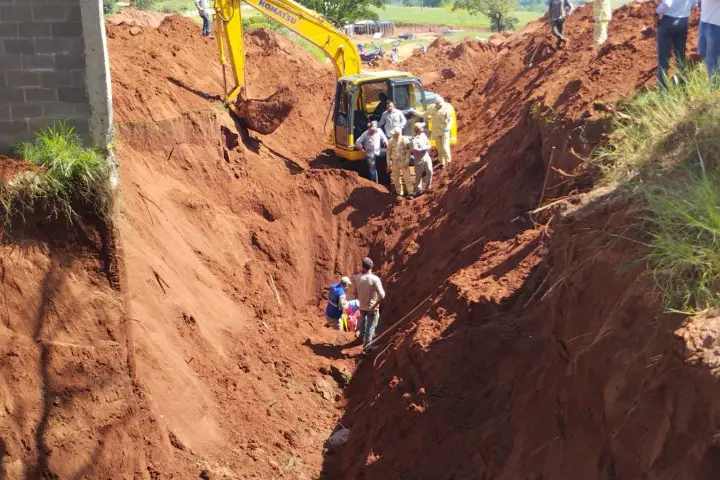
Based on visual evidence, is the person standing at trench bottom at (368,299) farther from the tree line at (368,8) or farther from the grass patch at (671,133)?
the tree line at (368,8)

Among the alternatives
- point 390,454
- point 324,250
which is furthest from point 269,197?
point 390,454

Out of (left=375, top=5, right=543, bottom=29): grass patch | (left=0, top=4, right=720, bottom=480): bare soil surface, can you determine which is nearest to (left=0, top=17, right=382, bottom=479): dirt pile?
(left=0, top=4, right=720, bottom=480): bare soil surface

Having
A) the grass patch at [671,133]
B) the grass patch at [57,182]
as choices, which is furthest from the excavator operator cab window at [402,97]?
the grass patch at [57,182]

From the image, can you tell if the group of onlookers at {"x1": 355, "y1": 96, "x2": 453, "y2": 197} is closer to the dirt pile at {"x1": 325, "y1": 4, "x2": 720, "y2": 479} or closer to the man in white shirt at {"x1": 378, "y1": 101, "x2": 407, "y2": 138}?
the man in white shirt at {"x1": 378, "y1": 101, "x2": 407, "y2": 138}

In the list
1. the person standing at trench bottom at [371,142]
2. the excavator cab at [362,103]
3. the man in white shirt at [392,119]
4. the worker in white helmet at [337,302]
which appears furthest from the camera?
the excavator cab at [362,103]

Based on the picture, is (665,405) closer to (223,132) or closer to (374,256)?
(374,256)

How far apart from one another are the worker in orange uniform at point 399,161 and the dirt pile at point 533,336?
0.69m

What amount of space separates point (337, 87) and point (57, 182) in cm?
1194

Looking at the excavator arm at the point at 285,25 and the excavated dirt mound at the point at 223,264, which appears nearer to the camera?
the excavated dirt mound at the point at 223,264

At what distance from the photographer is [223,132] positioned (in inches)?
714

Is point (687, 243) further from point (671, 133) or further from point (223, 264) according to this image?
point (223, 264)

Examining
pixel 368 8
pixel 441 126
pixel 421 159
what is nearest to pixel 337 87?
pixel 441 126

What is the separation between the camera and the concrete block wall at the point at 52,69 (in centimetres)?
814

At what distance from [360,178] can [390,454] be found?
33.0 feet
